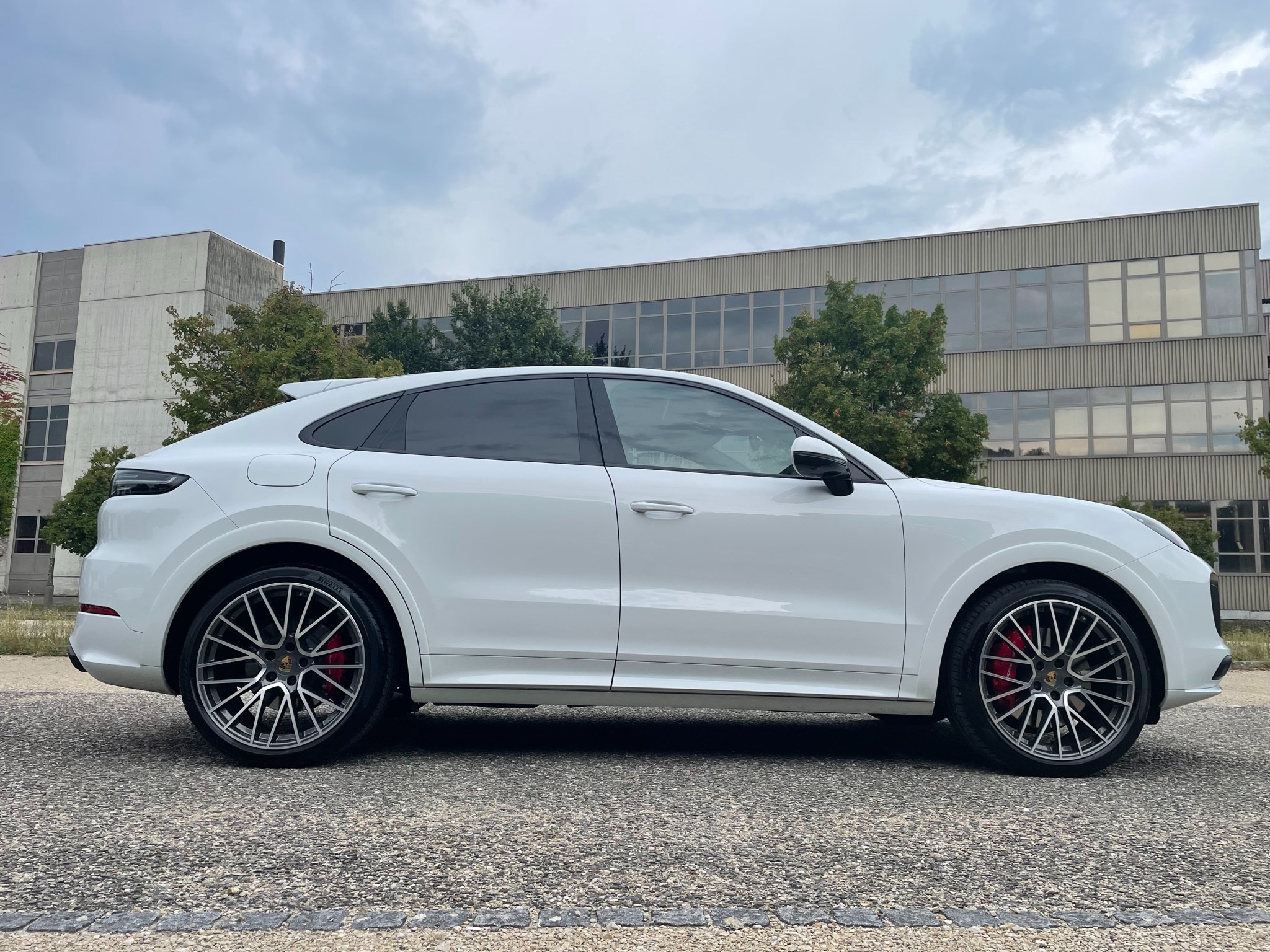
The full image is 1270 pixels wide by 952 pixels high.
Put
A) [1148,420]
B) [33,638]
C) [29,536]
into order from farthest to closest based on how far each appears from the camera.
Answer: [29,536], [1148,420], [33,638]

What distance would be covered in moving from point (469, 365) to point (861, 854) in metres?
33.4

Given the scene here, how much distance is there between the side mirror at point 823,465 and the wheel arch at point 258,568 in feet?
5.79

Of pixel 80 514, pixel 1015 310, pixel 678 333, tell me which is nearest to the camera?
Answer: pixel 80 514

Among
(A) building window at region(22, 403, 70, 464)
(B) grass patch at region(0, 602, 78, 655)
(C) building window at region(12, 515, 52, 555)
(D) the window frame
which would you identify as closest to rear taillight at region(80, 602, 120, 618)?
(D) the window frame

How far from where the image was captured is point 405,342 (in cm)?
3741

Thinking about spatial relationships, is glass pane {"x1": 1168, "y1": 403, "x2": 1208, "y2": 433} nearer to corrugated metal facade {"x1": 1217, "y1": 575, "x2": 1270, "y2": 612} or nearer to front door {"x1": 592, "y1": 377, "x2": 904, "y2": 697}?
corrugated metal facade {"x1": 1217, "y1": 575, "x2": 1270, "y2": 612}

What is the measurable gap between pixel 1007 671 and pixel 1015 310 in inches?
1323

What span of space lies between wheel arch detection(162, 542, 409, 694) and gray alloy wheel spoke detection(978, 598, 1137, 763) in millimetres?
2407

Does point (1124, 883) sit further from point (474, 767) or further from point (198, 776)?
point (198, 776)

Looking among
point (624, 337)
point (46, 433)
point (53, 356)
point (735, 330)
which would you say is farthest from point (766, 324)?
point (46, 433)

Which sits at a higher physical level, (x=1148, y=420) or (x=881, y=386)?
(x=1148, y=420)

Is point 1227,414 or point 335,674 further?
point 1227,414

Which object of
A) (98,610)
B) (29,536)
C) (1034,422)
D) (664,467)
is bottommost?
(98,610)

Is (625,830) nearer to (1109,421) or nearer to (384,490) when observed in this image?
(384,490)
